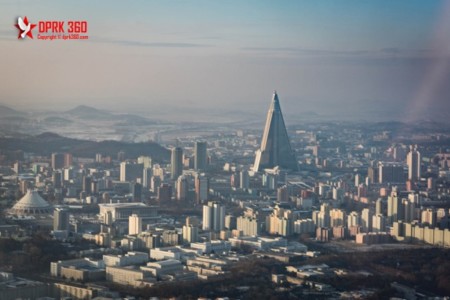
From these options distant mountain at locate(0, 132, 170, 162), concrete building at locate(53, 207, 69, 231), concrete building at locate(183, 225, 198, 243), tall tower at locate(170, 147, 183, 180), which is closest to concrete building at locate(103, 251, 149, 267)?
concrete building at locate(183, 225, 198, 243)

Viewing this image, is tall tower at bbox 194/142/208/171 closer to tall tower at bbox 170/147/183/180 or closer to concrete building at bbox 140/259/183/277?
tall tower at bbox 170/147/183/180

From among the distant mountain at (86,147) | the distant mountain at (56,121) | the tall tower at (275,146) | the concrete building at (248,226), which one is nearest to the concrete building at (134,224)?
the concrete building at (248,226)

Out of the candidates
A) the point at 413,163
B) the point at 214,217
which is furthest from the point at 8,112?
the point at 413,163

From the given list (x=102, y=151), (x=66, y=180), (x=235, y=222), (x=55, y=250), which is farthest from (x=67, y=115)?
(x=55, y=250)

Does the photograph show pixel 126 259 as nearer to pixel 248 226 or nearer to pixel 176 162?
pixel 248 226

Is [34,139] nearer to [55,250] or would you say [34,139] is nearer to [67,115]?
[67,115]

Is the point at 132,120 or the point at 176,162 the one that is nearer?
the point at 176,162
